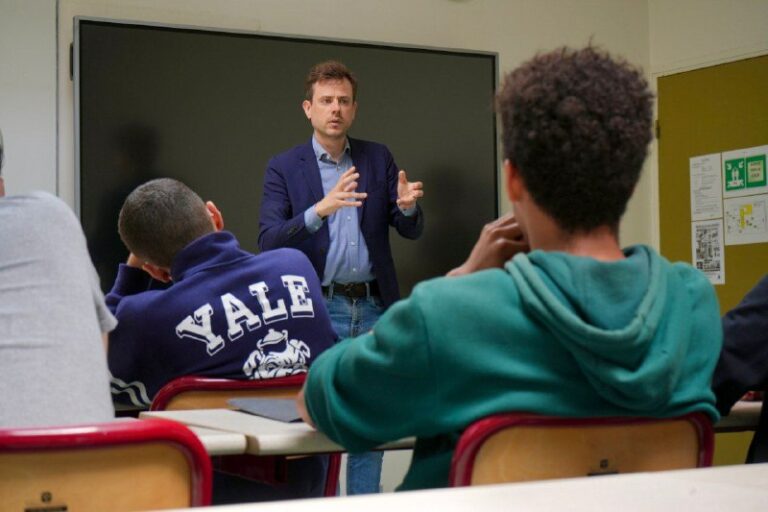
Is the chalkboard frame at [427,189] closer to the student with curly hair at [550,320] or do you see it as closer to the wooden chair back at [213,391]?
the wooden chair back at [213,391]

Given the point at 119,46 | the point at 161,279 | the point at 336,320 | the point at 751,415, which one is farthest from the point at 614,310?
the point at 119,46

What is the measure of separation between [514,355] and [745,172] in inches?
179

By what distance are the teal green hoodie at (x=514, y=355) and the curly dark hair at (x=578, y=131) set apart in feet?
0.29

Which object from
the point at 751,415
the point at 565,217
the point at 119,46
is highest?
the point at 119,46

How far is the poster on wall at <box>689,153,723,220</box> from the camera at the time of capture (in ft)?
18.2

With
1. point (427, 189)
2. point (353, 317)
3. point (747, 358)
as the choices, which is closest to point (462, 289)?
point (747, 358)

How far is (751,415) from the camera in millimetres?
1811

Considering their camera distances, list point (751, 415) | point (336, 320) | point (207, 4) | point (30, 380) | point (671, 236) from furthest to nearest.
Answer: point (671, 236) → point (207, 4) → point (336, 320) → point (751, 415) → point (30, 380)

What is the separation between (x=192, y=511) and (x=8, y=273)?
974mm

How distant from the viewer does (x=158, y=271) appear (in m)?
2.52

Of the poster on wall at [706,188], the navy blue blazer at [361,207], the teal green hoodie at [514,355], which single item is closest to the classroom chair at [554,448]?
the teal green hoodie at [514,355]

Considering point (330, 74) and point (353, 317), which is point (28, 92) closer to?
point (330, 74)

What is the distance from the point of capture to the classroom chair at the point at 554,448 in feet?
4.01

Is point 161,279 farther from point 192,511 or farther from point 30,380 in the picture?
point 192,511
